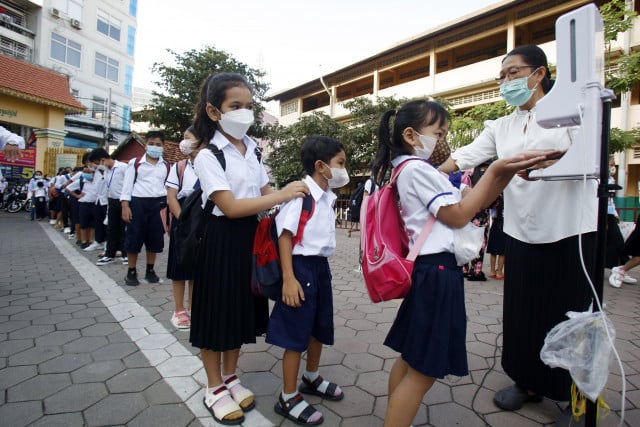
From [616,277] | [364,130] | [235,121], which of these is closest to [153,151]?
[235,121]

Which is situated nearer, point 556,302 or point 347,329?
point 556,302

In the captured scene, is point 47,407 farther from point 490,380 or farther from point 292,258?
point 490,380

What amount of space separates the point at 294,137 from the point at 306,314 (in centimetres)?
1588

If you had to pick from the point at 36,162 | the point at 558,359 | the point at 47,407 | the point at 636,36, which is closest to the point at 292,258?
the point at 558,359

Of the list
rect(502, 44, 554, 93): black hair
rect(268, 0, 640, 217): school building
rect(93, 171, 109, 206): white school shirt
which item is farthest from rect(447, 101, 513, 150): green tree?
rect(93, 171, 109, 206): white school shirt

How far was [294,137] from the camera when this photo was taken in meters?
17.2

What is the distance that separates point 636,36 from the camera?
12.9 metres

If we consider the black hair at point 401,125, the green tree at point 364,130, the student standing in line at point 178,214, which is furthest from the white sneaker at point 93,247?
the green tree at point 364,130

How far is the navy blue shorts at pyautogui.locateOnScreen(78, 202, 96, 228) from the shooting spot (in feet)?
23.7

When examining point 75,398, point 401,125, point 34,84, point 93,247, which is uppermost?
point 34,84

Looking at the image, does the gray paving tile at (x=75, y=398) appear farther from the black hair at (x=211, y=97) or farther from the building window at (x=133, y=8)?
the building window at (x=133, y=8)

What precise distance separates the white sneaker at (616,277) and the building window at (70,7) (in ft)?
97.9

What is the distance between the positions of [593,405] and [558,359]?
0.22 meters

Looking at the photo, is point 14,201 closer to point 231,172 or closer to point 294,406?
point 231,172
